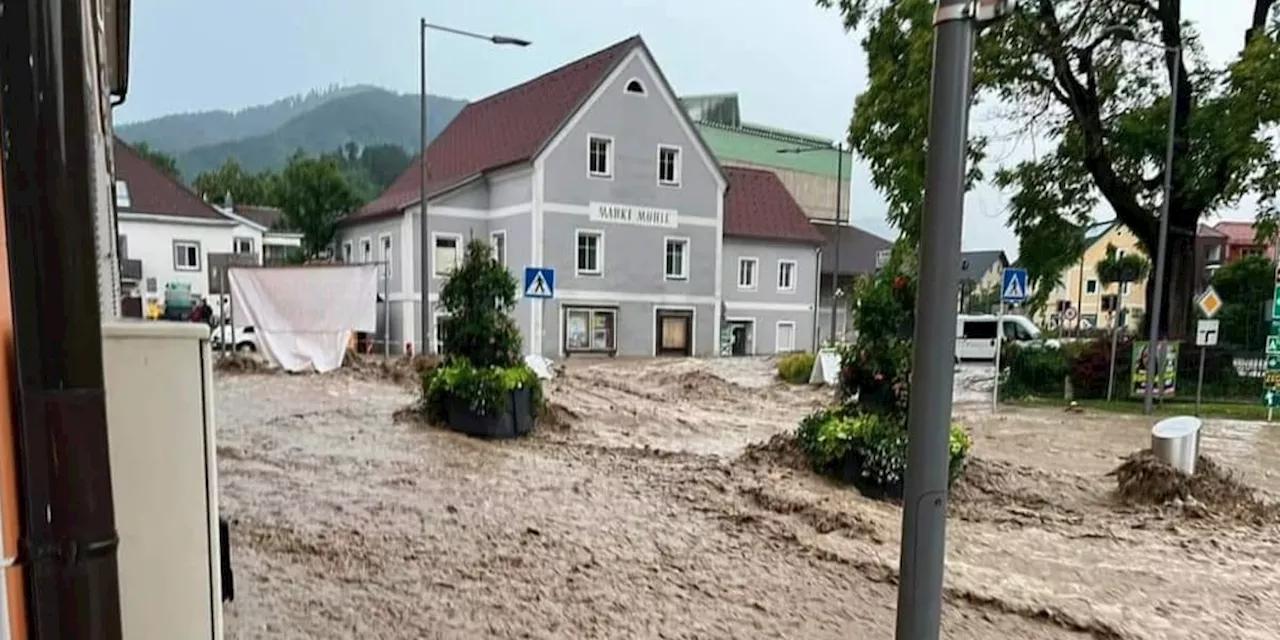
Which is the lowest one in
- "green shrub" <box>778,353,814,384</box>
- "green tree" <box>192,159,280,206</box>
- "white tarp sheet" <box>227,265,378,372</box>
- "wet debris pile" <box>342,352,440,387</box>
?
"green shrub" <box>778,353,814,384</box>

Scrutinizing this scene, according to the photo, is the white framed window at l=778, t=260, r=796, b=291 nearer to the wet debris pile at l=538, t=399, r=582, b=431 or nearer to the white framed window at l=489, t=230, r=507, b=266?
the white framed window at l=489, t=230, r=507, b=266

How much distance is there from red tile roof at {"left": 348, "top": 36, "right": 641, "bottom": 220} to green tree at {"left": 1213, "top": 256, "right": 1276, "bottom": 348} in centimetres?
2039

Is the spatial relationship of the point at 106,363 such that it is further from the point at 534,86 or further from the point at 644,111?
the point at 534,86

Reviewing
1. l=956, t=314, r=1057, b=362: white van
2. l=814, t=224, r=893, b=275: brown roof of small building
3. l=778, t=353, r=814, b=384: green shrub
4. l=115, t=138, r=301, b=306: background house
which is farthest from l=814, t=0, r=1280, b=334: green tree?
l=115, t=138, r=301, b=306: background house

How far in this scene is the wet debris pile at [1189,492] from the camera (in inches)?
273

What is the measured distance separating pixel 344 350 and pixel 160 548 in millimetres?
16680

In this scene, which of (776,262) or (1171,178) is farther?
(776,262)

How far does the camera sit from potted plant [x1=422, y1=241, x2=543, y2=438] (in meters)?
9.52

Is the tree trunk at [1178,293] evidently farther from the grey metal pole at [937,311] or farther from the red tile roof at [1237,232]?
the red tile roof at [1237,232]

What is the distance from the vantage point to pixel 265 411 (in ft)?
37.4

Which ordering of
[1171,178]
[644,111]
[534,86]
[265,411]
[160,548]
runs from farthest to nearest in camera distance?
1. [534,86]
2. [644,111]
3. [1171,178]
4. [265,411]
5. [160,548]

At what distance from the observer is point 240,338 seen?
19234mm

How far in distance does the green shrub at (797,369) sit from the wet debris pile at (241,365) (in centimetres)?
1292

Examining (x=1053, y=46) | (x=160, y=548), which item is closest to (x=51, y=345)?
(x=160, y=548)
